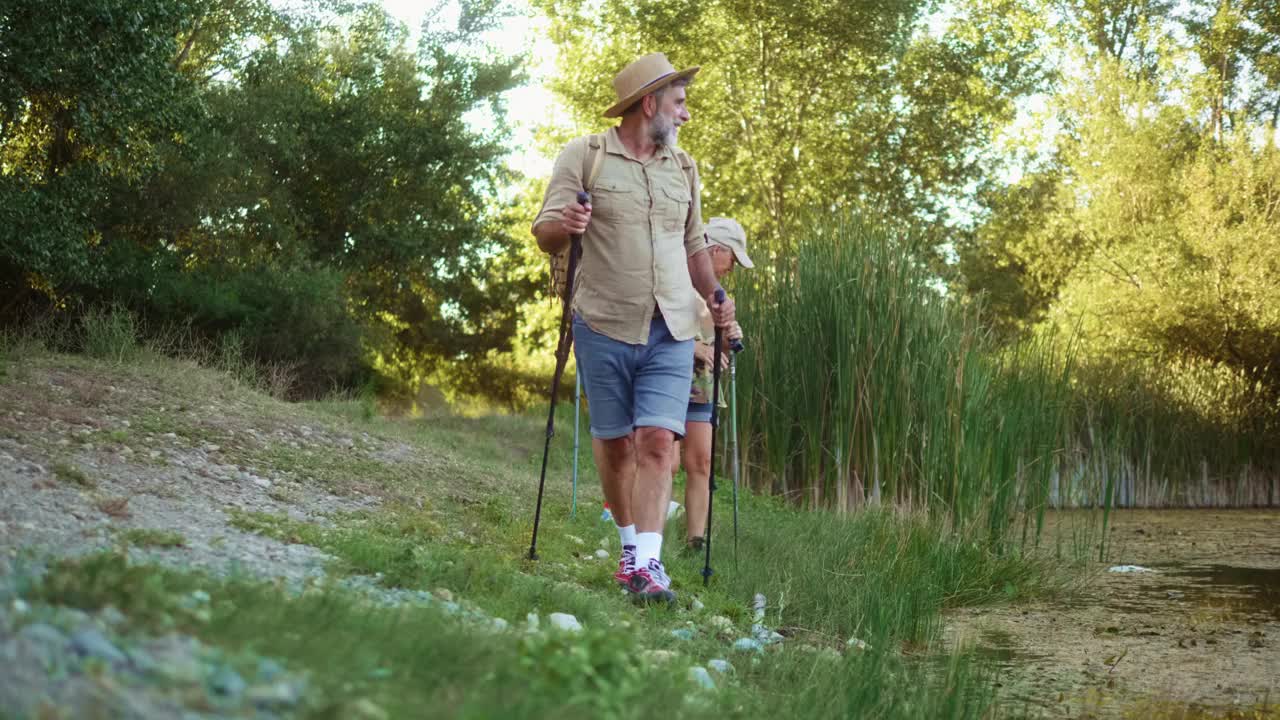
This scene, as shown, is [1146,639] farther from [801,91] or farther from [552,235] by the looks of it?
[801,91]

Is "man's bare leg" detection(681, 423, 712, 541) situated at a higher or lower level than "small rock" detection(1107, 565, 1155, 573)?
higher

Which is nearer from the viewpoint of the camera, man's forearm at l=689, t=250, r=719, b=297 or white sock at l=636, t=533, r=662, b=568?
white sock at l=636, t=533, r=662, b=568

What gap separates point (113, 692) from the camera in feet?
6.23

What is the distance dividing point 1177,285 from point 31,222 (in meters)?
18.6

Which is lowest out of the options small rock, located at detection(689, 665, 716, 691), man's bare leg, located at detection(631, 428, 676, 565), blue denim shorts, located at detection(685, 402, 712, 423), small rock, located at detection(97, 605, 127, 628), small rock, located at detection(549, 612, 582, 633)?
small rock, located at detection(689, 665, 716, 691)

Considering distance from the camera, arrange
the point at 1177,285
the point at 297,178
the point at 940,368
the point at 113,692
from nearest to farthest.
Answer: the point at 113,692 → the point at 940,368 → the point at 297,178 → the point at 1177,285

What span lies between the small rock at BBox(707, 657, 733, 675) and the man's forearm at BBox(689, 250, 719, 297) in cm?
195

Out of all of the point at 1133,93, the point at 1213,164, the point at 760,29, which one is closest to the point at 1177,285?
the point at 1213,164

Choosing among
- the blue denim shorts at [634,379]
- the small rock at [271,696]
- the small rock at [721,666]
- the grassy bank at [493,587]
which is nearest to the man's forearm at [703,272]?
the blue denim shorts at [634,379]

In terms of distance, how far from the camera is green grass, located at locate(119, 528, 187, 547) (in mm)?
3678

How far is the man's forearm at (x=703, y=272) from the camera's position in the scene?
534 centimetres

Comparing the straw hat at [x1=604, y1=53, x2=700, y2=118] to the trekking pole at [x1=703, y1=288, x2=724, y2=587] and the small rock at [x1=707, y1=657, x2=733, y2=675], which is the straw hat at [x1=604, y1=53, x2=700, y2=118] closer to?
the trekking pole at [x1=703, y1=288, x2=724, y2=587]

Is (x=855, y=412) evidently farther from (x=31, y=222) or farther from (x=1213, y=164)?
(x=1213, y=164)

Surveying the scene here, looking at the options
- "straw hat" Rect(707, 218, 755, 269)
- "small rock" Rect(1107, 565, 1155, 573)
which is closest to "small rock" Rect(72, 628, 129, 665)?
"straw hat" Rect(707, 218, 755, 269)
